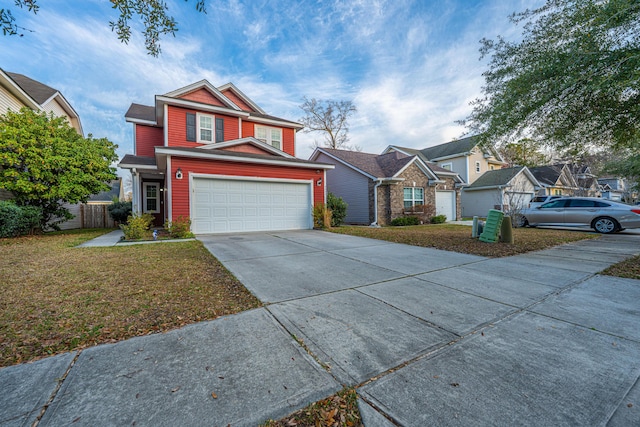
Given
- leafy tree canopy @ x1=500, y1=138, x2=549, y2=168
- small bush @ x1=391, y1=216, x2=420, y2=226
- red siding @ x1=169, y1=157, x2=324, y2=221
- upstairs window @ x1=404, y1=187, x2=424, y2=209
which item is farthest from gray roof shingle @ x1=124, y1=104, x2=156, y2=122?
leafy tree canopy @ x1=500, y1=138, x2=549, y2=168

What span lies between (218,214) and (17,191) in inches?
266

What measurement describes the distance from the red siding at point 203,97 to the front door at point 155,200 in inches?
187

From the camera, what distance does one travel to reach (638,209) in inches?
381

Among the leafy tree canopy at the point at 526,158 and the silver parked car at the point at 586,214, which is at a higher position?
the leafy tree canopy at the point at 526,158

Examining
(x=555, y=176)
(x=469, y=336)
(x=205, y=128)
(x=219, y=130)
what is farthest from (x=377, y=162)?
(x=555, y=176)

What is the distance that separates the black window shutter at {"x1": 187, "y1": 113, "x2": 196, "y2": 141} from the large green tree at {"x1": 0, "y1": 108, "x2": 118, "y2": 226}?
336 centimetres

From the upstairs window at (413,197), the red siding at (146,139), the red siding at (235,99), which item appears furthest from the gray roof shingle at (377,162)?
the red siding at (146,139)

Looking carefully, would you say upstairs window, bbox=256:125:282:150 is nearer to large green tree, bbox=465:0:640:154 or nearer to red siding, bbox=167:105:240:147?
red siding, bbox=167:105:240:147

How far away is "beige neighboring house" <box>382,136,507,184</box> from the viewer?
23125mm

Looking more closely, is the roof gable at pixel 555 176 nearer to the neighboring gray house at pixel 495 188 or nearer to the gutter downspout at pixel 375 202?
the neighboring gray house at pixel 495 188

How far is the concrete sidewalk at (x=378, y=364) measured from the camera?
1.58 meters

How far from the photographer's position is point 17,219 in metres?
8.83

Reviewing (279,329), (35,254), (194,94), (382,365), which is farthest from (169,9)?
(194,94)

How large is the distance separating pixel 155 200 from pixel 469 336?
15351 mm
